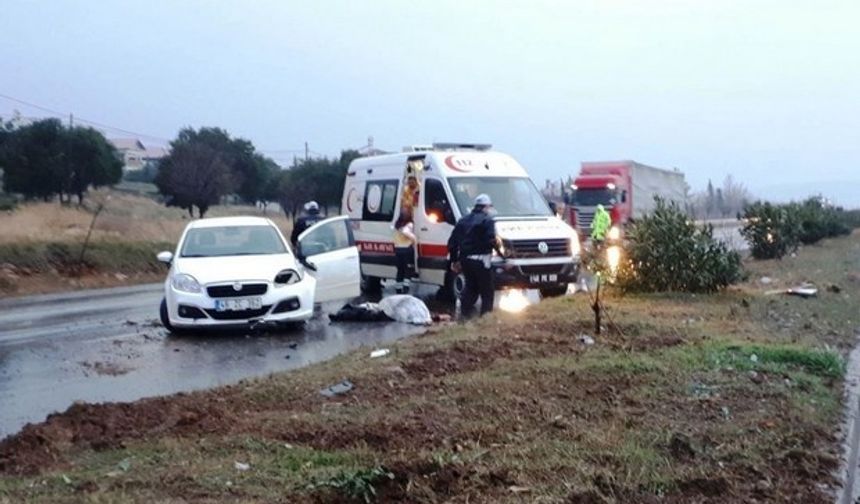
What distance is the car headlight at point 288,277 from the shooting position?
13086 mm

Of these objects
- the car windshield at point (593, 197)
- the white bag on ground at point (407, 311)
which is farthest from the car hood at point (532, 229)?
the car windshield at point (593, 197)

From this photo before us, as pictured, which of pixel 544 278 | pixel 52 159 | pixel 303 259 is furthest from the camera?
pixel 52 159

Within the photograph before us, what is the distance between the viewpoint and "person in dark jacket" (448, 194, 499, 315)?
1406 centimetres

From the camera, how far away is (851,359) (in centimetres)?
1023

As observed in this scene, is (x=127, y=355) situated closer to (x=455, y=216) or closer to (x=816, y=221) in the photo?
(x=455, y=216)

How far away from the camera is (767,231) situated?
25484mm

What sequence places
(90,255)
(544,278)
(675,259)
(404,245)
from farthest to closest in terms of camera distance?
(90,255) < (404,245) < (544,278) < (675,259)

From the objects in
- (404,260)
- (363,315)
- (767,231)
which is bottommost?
(363,315)

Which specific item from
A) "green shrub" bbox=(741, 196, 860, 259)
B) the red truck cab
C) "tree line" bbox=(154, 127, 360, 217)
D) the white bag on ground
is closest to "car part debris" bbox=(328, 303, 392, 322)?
the white bag on ground

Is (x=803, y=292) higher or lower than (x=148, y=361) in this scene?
higher

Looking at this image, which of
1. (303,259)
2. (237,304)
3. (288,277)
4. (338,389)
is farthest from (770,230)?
(338,389)

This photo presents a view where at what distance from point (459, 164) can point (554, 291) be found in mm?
2716

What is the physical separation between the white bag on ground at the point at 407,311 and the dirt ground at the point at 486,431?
11.4ft

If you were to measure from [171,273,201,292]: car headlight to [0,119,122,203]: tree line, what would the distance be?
99.6 feet
